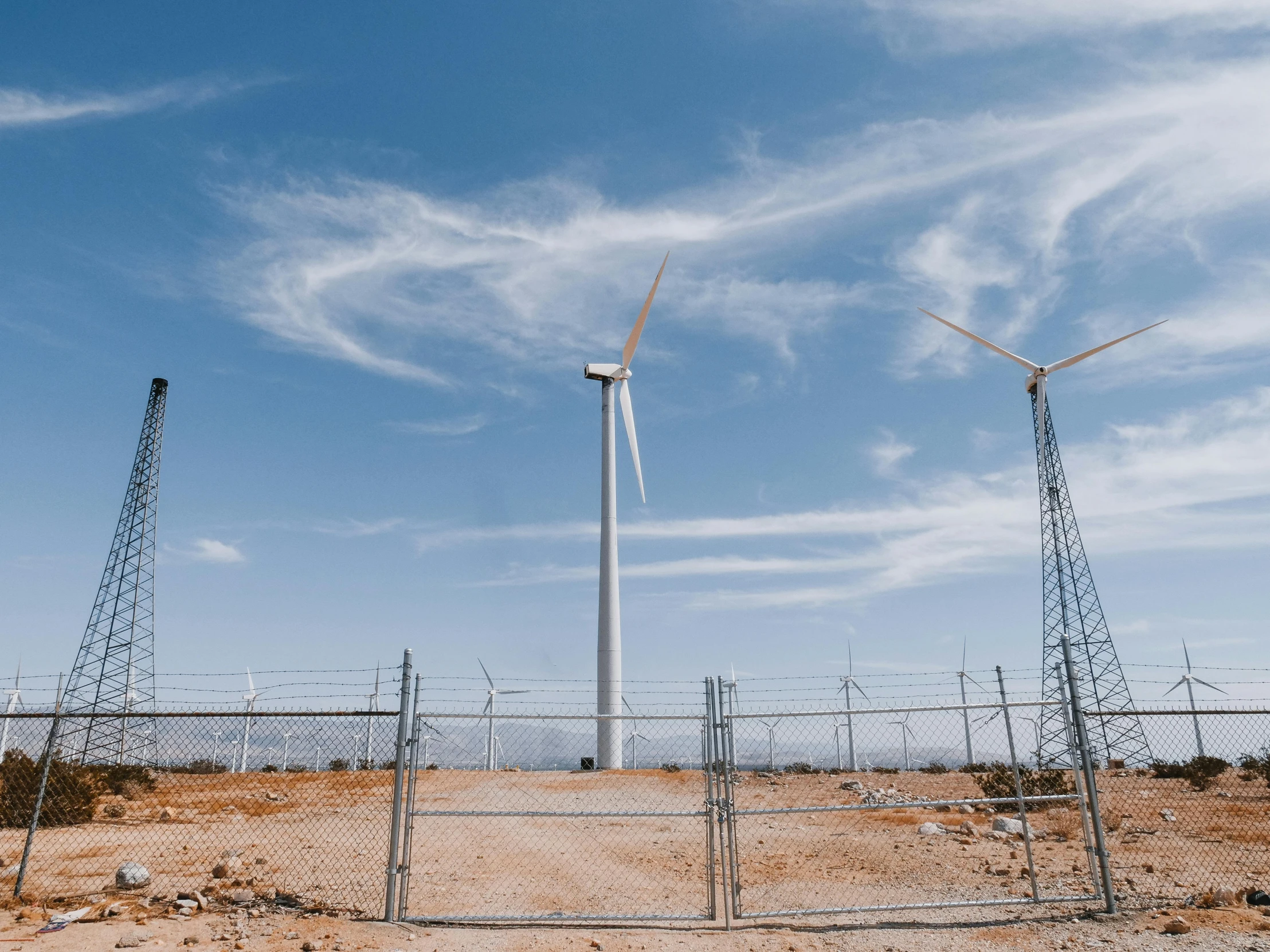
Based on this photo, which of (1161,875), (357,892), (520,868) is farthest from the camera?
(520,868)

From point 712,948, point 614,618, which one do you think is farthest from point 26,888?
point 614,618

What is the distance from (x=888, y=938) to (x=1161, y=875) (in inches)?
237

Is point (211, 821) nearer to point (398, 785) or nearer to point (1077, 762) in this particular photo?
point (398, 785)

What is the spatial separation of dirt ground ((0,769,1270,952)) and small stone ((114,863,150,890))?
0.52 ft

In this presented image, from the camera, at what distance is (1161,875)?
12516 millimetres

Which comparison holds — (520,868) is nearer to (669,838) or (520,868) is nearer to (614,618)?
(669,838)

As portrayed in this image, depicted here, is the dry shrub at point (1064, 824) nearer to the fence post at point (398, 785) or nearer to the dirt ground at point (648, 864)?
the dirt ground at point (648, 864)

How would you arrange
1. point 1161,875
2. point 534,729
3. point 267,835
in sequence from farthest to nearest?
point 267,835 < point 534,729 < point 1161,875

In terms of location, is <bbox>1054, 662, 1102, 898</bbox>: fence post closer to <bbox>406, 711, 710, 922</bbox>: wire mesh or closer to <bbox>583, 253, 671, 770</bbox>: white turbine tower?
<bbox>406, 711, 710, 922</bbox>: wire mesh

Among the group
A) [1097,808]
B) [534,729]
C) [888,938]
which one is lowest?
[888,938]

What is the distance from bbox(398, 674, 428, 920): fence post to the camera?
957 centimetres

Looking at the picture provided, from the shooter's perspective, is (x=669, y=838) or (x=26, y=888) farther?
(x=669, y=838)

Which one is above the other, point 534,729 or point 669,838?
point 534,729

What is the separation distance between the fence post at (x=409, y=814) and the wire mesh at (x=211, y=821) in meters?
0.27
